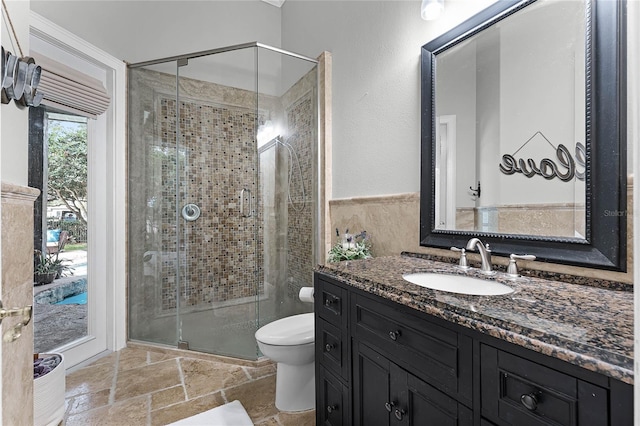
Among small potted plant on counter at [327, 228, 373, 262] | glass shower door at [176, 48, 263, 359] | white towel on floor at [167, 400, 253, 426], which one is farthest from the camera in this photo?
glass shower door at [176, 48, 263, 359]

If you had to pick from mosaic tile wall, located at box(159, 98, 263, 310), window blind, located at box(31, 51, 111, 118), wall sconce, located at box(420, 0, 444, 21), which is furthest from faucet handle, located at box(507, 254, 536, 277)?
window blind, located at box(31, 51, 111, 118)

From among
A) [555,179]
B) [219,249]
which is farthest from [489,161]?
[219,249]

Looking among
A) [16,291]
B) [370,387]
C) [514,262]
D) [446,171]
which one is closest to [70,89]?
[16,291]

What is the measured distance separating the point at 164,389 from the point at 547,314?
2.10m

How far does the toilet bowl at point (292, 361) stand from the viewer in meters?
1.68

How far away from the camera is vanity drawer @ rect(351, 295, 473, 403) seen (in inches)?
32.3

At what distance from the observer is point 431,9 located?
152cm

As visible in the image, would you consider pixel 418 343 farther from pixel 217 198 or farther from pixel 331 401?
pixel 217 198

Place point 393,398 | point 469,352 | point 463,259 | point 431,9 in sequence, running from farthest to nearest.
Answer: point 431,9
point 463,259
point 393,398
point 469,352

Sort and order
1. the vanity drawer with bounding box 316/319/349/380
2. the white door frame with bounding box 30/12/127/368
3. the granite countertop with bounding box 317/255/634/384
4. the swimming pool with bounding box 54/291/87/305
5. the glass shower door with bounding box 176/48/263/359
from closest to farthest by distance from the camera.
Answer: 1. the granite countertop with bounding box 317/255/634/384
2. the vanity drawer with bounding box 316/319/349/380
3. the swimming pool with bounding box 54/291/87/305
4. the white door frame with bounding box 30/12/127/368
5. the glass shower door with bounding box 176/48/263/359

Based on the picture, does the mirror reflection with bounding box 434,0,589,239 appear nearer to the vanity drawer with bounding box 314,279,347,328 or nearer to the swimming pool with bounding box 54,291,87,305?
the vanity drawer with bounding box 314,279,347,328

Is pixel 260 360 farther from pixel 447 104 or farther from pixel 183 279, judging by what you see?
pixel 447 104

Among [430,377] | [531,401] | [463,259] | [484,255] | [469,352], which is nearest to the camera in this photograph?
[531,401]

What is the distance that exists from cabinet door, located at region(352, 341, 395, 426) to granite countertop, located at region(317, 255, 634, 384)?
246 millimetres
